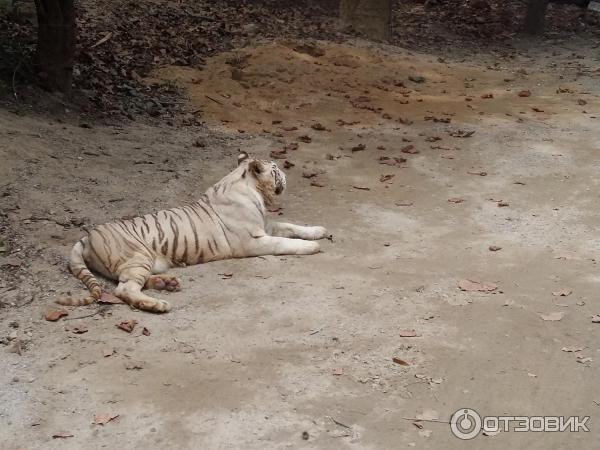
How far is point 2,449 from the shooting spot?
3.57 m

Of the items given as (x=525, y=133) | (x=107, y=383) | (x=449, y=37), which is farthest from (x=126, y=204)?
(x=449, y=37)

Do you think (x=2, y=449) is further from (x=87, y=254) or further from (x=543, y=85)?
(x=543, y=85)

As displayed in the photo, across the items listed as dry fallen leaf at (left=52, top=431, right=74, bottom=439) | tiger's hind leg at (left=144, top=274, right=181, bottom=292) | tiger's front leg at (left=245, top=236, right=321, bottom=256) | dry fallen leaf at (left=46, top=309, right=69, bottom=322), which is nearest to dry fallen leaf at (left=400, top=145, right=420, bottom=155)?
tiger's front leg at (left=245, top=236, right=321, bottom=256)

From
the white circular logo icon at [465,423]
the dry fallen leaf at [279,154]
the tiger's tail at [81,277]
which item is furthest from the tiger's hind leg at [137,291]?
the dry fallen leaf at [279,154]

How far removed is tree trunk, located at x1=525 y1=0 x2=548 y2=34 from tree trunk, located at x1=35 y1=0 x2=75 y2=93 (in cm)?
1016

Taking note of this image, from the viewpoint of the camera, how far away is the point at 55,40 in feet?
28.8

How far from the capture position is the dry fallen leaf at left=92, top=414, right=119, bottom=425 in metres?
3.74

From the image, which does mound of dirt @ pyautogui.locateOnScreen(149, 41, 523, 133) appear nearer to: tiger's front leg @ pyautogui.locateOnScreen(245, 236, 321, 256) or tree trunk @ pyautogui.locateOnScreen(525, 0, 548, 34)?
tiger's front leg @ pyautogui.locateOnScreen(245, 236, 321, 256)

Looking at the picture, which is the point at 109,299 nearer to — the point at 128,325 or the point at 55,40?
the point at 128,325

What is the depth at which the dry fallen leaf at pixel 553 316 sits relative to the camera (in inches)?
187

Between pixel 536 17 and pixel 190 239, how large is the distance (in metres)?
12.2

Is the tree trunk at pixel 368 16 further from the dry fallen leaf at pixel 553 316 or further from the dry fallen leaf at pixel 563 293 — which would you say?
the dry fallen leaf at pixel 553 316

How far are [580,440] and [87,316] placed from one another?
9.77 ft

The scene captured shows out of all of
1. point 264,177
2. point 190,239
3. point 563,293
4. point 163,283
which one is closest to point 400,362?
point 563,293
